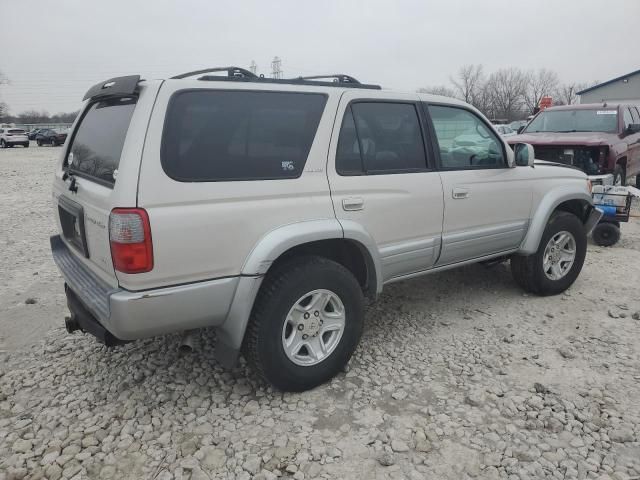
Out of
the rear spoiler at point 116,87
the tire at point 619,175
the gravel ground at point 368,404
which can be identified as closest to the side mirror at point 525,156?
the gravel ground at point 368,404

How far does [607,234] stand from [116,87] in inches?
251

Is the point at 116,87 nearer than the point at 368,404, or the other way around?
the point at 116,87

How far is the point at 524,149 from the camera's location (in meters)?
4.03

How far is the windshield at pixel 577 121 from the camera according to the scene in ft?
27.7

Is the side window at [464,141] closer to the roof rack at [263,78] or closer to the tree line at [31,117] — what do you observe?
the roof rack at [263,78]

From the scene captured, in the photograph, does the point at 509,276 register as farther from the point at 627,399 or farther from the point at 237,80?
the point at 237,80

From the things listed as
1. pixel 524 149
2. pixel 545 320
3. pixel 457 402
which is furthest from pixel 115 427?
pixel 524 149

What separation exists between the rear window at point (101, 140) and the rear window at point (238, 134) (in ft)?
1.01

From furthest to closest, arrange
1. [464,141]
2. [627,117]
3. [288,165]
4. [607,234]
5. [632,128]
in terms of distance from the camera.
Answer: [627,117] < [632,128] < [607,234] < [464,141] < [288,165]

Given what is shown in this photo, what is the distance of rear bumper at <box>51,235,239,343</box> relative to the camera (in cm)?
235

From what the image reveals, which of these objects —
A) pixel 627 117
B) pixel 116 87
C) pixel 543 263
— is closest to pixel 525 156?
pixel 543 263

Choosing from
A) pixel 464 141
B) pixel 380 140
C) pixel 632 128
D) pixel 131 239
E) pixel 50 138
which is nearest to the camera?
pixel 131 239

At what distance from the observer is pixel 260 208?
2615mm

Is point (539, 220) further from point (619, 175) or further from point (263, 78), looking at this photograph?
point (619, 175)
